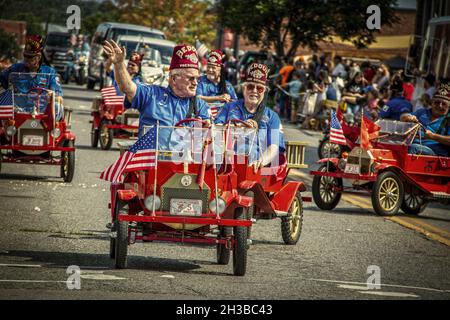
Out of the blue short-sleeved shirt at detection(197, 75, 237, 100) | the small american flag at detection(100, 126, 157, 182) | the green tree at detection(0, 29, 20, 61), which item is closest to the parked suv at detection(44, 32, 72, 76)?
the green tree at detection(0, 29, 20, 61)

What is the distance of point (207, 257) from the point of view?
12.0 m

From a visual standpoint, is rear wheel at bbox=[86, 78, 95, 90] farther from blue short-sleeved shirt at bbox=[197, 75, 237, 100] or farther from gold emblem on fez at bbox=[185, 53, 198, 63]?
gold emblem on fez at bbox=[185, 53, 198, 63]

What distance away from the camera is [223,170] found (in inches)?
430

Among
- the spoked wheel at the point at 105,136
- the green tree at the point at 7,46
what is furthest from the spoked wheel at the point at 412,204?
the green tree at the point at 7,46

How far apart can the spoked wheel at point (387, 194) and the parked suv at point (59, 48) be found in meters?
41.0

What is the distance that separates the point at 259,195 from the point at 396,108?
31.1ft

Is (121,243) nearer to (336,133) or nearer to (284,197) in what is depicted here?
(284,197)

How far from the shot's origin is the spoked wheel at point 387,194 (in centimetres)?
1681

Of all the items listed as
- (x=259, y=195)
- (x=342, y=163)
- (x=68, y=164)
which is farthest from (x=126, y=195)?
(x=68, y=164)

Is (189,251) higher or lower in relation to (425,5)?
lower

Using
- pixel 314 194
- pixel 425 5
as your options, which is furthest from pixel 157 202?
pixel 425 5

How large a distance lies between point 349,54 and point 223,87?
48487mm

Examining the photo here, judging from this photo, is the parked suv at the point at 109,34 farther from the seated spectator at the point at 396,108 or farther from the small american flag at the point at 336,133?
the small american flag at the point at 336,133
